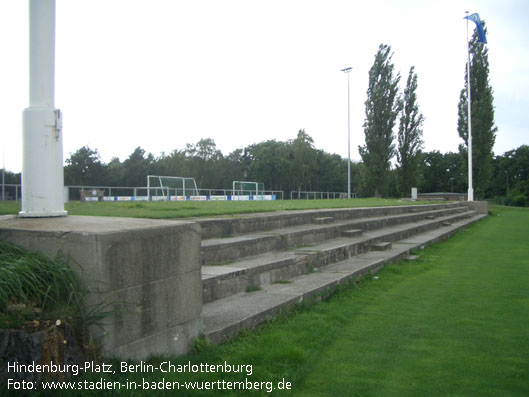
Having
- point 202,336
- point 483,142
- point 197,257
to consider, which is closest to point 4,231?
point 197,257

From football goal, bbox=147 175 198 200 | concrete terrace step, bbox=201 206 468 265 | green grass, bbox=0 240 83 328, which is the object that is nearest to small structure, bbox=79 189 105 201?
football goal, bbox=147 175 198 200

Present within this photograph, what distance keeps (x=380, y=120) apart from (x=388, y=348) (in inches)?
1344

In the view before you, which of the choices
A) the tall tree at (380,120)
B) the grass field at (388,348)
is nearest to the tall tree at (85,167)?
the tall tree at (380,120)

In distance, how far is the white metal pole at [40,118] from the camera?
2.92 m

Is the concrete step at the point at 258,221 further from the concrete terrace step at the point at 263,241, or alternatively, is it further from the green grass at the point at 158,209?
the green grass at the point at 158,209

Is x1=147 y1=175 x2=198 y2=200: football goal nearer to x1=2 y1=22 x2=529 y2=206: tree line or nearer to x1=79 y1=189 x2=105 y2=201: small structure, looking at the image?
x1=79 y1=189 x2=105 y2=201: small structure

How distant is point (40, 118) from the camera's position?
2.96 metres

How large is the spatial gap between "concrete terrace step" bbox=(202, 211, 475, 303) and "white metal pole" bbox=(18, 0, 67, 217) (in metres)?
1.55

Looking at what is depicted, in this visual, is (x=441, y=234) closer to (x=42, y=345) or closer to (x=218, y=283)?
(x=218, y=283)

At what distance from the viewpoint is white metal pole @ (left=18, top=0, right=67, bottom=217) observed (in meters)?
2.92

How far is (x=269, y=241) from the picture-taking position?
6066 millimetres

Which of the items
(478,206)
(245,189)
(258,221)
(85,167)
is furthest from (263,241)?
(85,167)

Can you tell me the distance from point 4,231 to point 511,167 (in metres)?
87.9

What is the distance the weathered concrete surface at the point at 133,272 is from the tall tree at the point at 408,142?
119 ft
